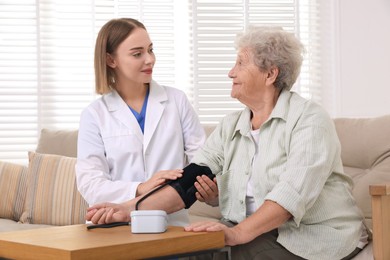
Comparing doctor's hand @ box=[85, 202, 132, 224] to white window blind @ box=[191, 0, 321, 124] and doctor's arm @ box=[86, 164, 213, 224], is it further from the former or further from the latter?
white window blind @ box=[191, 0, 321, 124]

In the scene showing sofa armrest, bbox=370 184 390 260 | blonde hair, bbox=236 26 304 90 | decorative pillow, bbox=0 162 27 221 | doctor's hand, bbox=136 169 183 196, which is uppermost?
blonde hair, bbox=236 26 304 90

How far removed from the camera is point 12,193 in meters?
3.79

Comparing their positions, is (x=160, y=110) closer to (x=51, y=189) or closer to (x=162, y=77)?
(x=51, y=189)

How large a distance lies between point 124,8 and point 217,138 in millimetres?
1941

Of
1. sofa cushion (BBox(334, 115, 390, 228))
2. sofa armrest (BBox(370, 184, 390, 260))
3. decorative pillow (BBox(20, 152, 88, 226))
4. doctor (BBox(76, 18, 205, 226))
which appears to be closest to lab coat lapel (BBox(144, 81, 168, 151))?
doctor (BBox(76, 18, 205, 226))

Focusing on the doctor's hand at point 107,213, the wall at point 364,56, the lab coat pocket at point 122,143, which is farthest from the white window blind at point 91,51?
the doctor's hand at point 107,213

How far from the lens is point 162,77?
14.4 feet

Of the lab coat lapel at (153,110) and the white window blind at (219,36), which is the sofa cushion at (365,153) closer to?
the lab coat lapel at (153,110)

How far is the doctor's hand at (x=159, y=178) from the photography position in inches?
96.0

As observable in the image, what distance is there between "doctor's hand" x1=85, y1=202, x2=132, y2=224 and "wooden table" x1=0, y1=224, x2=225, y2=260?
0.12 meters

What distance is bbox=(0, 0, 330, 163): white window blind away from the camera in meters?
4.18

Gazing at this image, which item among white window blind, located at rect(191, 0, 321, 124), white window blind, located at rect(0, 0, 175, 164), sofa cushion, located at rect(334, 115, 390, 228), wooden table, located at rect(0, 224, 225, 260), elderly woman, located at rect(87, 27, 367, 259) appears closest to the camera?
wooden table, located at rect(0, 224, 225, 260)

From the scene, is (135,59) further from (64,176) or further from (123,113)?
(64,176)

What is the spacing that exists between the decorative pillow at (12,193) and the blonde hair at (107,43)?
129cm
